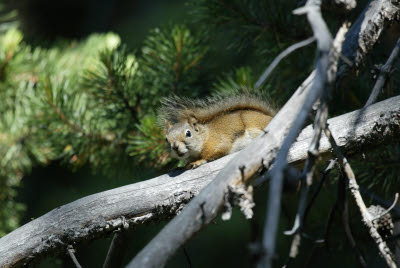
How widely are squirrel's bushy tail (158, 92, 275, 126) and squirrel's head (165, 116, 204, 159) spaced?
0.04 metres

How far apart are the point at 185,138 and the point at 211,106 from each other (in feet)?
0.61

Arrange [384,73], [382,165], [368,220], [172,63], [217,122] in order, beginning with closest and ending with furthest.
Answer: [368,220] → [384,73] → [382,165] → [172,63] → [217,122]

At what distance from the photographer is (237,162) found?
2.66 ft

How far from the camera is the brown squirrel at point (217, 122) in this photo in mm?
1646

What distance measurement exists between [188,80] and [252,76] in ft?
0.83

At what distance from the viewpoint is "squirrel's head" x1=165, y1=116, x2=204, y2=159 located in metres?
1.55

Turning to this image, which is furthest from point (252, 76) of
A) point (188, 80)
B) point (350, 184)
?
point (350, 184)

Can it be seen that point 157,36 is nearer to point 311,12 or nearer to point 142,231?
point 311,12

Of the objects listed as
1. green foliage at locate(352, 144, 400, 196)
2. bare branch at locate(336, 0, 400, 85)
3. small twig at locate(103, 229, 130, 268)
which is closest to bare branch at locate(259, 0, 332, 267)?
bare branch at locate(336, 0, 400, 85)

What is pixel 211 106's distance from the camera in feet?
5.65

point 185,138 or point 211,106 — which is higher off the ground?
point 211,106

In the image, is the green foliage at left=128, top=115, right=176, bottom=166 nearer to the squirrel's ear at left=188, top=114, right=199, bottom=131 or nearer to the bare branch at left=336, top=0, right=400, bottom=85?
the squirrel's ear at left=188, top=114, right=199, bottom=131

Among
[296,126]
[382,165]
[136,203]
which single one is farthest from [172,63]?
[296,126]

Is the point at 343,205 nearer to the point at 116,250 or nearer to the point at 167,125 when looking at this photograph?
the point at 116,250
